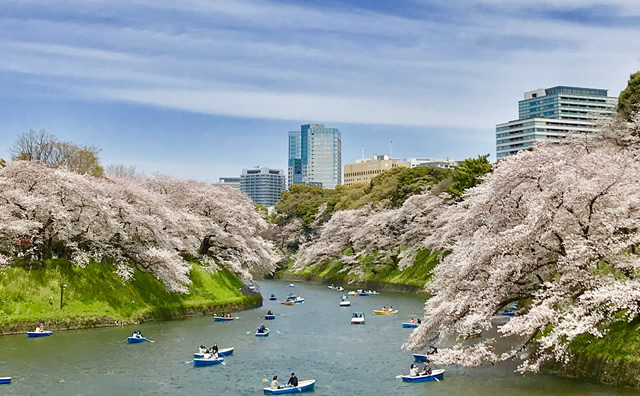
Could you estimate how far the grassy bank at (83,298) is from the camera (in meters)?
42.8

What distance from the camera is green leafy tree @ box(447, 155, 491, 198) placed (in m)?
72.6

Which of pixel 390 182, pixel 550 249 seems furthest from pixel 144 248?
pixel 390 182

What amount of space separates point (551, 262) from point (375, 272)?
209ft

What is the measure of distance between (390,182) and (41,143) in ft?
178

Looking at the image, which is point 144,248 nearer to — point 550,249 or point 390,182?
point 550,249

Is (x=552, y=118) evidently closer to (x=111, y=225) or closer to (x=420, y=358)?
(x=111, y=225)

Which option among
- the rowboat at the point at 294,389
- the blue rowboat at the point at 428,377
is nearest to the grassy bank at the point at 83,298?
the rowboat at the point at 294,389

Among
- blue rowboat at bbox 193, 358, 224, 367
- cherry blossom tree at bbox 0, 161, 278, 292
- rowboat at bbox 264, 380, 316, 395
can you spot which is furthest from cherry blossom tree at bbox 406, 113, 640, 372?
cherry blossom tree at bbox 0, 161, 278, 292

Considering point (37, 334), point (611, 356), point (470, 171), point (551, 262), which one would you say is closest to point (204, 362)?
point (37, 334)

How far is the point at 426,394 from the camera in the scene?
1085 inches

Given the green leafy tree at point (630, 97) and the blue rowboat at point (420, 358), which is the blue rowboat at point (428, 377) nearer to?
the blue rowboat at point (420, 358)

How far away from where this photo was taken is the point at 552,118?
627ft

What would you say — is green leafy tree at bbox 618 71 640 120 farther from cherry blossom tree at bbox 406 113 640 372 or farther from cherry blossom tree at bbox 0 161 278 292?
cherry blossom tree at bbox 0 161 278 292

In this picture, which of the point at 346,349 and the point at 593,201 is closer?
the point at 593,201
